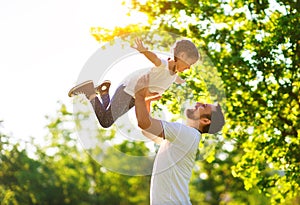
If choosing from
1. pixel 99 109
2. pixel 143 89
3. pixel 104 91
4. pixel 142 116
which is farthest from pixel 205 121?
pixel 104 91

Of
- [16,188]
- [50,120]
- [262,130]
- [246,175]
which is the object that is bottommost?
[16,188]

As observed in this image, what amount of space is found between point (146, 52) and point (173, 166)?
0.94 meters

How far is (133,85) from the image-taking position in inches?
210

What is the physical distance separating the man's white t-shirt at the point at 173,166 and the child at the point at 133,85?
1.84 ft

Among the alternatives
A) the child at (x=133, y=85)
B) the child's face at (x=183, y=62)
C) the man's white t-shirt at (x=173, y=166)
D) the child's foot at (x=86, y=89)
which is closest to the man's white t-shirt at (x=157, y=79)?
the child at (x=133, y=85)

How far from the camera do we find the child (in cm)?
526

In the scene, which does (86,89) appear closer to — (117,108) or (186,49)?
(117,108)

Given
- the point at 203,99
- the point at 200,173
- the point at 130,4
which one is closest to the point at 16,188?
the point at 200,173

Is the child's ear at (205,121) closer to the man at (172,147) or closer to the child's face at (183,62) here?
the man at (172,147)

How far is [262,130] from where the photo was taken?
12977mm

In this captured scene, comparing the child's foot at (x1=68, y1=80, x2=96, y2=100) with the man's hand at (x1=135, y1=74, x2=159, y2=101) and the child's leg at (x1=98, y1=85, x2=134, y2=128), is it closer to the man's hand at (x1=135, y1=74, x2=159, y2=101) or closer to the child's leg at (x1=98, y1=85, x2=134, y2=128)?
the child's leg at (x1=98, y1=85, x2=134, y2=128)

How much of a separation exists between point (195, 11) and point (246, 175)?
11.6ft

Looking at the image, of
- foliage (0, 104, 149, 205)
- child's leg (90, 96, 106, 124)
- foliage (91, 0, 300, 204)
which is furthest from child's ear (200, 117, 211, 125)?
foliage (0, 104, 149, 205)

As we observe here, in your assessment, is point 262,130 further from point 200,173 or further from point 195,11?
point 200,173
